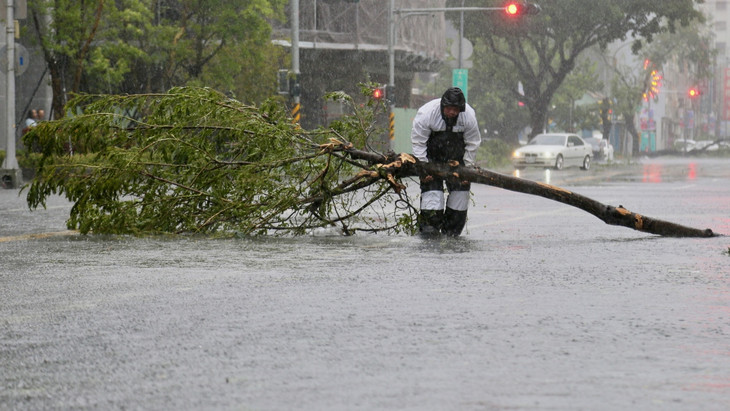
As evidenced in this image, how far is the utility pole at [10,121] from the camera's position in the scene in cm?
2488

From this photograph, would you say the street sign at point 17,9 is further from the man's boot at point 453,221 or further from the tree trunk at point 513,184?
the man's boot at point 453,221

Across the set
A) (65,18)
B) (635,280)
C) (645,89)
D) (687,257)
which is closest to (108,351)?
(635,280)

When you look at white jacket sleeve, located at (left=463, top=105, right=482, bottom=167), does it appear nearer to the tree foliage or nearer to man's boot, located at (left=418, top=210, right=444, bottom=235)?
man's boot, located at (left=418, top=210, right=444, bottom=235)

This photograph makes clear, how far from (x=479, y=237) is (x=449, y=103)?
1.47m

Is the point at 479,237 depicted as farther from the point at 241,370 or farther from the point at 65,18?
the point at 65,18

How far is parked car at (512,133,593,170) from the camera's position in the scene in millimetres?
46031

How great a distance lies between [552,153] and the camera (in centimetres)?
4616

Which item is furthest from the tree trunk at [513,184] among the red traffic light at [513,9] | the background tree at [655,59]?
the background tree at [655,59]

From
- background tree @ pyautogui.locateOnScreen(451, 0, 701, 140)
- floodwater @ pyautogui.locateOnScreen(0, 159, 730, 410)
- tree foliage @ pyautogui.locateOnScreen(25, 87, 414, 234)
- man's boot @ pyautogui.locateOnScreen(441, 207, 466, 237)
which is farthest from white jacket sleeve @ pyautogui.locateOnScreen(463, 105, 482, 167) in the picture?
background tree @ pyautogui.locateOnScreen(451, 0, 701, 140)

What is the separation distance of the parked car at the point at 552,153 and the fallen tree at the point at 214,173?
33.5 metres

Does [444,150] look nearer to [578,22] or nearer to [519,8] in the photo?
[519,8]

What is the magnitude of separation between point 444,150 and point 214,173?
90.1 inches

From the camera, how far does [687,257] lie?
1063 centimetres

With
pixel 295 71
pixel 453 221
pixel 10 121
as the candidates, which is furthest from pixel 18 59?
pixel 453 221
